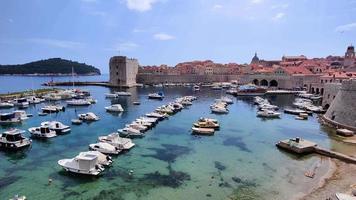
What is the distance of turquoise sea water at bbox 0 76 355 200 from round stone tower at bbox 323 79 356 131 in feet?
8.51

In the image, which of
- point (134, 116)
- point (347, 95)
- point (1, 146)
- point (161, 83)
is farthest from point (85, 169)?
point (161, 83)

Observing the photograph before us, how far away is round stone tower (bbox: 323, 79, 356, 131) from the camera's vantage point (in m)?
34.5

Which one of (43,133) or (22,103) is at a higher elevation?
(22,103)

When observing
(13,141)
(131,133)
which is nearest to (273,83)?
Answer: (131,133)

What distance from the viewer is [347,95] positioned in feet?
121

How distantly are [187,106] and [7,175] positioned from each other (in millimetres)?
40598

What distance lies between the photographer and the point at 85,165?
2031 cm

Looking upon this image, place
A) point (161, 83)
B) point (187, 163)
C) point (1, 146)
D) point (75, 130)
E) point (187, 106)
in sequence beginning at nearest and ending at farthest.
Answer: point (187, 163) < point (1, 146) < point (75, 130) < point (187, 106) < point (161, 83)

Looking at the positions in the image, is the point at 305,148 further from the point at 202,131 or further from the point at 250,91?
the point at 250,91

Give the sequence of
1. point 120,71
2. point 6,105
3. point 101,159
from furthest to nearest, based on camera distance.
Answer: point 120,71, point 6,105, point 101,159

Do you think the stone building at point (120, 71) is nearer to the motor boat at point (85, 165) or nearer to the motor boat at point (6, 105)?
the motor boat at point (6, 105)

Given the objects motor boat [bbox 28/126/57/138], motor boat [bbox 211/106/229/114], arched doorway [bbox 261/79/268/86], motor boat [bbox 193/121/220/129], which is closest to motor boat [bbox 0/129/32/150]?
motor boat [bbox 28/126/57/138]

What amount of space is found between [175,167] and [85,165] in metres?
6.73

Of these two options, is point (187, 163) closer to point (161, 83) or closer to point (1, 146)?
point (1, 146)
